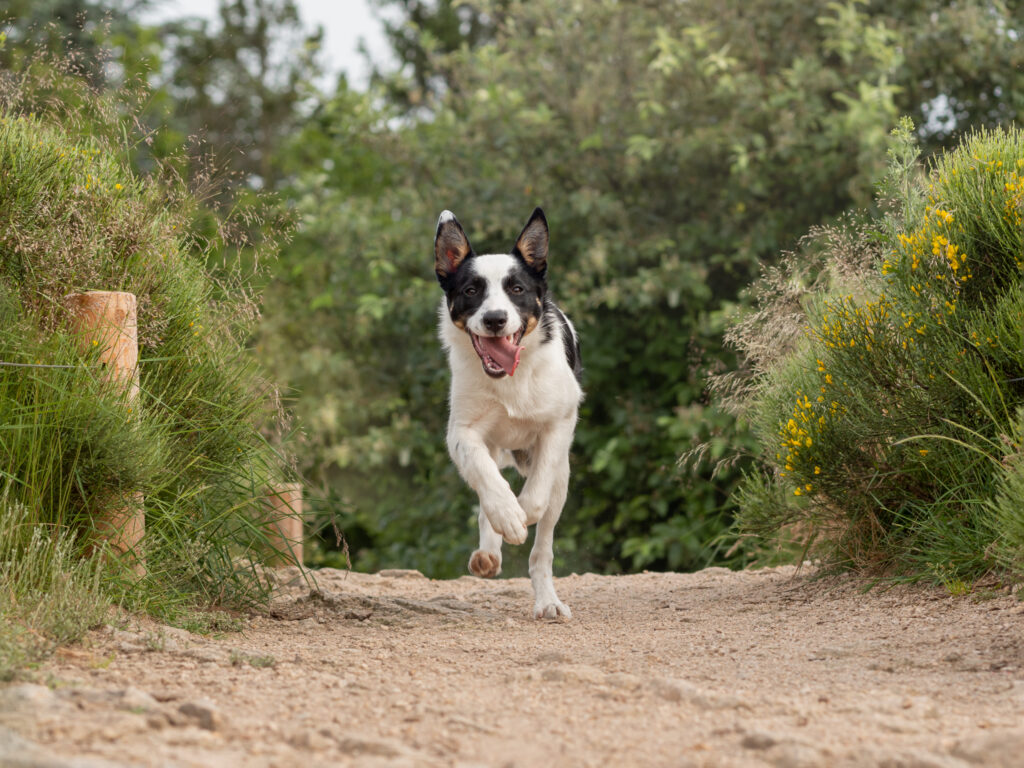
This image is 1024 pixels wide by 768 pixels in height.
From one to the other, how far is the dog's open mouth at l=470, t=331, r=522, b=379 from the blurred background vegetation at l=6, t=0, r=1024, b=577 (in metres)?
3.02

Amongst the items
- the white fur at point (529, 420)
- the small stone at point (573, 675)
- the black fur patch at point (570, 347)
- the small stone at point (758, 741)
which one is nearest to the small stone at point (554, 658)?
the small stone at point (573, 675)

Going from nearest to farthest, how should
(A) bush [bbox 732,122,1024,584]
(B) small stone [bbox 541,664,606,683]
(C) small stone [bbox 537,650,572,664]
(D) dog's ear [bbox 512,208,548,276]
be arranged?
(B) small stone [bbox 541,664,606,683], (C) small stone [bbox 537,650,572,664], (A) bush [bbox 732,122,1024,584], (D) dog's ear [bbox 512,208,548,276]

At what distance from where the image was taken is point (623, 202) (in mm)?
10047

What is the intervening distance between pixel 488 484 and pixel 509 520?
0.25 m

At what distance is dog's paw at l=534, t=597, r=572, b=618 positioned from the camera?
4996mm

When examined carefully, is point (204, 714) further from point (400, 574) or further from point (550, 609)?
point (400, 574)

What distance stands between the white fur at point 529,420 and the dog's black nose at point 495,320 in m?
0.07

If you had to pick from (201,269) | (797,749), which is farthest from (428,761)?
(201,269)

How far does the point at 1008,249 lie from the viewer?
4590mm

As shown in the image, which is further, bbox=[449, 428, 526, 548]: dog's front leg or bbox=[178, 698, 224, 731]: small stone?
bbox=[449, 428, 526, 548]: dog's front leg

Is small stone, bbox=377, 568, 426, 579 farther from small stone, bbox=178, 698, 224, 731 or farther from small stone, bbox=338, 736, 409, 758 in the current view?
small stone, bbox=338, 736, 409, 758

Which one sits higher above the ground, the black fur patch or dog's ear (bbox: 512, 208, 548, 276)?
dog's ear (bbox: 512, 208, 548, 276)

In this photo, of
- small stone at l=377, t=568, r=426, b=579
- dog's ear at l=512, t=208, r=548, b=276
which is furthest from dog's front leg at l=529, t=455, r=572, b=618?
small stone at l=377, t=568, r=426, b=579

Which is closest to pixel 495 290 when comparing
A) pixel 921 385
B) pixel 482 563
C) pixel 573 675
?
pixel 482 563
